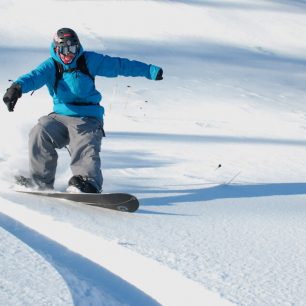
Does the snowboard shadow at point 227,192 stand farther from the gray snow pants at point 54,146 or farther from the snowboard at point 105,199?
the gray snow pants at point 54,146

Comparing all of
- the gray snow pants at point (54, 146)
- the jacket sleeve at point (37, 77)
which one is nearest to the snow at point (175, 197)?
the gray snow pants at point (54, 146)

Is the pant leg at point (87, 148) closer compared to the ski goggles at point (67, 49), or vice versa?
the pant leg at point (87, 148)

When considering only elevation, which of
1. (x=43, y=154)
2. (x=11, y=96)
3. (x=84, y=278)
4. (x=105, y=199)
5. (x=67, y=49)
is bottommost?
(x=84, y=278)

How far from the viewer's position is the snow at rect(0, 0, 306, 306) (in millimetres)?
2990

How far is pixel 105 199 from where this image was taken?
406 centimetres

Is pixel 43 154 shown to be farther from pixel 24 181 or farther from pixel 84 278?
pixel 84 278

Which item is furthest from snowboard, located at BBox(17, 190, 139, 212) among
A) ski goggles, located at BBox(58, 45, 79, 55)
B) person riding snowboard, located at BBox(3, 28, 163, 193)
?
ski goggles, located at BBox(58, 45, 79, 55)

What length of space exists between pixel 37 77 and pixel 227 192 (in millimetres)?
1573

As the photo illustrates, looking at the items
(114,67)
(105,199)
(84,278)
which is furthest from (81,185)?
(84,278)

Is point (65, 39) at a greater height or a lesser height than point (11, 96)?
greater

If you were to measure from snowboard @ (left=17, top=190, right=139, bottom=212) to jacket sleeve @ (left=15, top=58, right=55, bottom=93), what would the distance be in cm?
75

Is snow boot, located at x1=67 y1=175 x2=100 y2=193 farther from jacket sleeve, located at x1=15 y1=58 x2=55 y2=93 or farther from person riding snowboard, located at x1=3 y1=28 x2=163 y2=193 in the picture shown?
jacket sleeve, located at x1=15 y1=58 x2=55 y2=93

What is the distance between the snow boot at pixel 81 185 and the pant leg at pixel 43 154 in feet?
0.85

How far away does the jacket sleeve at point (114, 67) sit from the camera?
4703 mm
